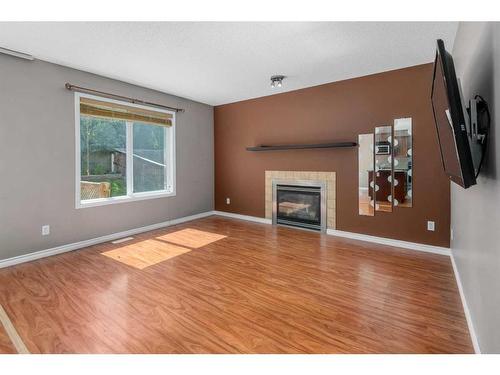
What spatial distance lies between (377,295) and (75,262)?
321 centimetres

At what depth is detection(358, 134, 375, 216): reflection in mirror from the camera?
3814 mm

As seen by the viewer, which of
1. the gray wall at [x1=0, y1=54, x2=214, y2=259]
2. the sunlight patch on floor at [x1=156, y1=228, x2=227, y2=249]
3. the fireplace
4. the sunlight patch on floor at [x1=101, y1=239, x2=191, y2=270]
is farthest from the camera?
the fireplace

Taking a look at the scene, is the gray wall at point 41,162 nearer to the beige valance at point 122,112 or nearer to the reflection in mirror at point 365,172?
the beige valance at point 122,112

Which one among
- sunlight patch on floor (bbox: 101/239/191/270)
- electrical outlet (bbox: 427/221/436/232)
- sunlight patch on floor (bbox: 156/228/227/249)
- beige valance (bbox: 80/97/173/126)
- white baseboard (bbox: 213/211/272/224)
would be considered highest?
beige valance (bbox: 80/97/173/126)

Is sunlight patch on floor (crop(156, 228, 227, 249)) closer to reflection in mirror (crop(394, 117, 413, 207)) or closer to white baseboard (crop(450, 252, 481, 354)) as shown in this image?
reflection in mirror (crop(394, 117, 413, 207))

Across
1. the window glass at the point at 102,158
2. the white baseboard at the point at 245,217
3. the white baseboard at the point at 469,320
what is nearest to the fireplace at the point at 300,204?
the white baseboard at the point at 245,217

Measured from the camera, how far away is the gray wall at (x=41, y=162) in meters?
2.96

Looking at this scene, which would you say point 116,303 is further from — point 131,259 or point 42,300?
point 131,259

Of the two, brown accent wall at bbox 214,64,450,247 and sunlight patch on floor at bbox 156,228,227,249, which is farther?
sunlight patch on floor at bbox 156,228,227,249

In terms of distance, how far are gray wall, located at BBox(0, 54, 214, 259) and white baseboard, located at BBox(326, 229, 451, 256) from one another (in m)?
3.34

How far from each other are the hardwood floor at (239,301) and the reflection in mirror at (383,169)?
2.18ft

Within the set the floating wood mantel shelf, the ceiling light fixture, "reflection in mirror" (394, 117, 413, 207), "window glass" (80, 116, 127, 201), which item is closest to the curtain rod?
"window glass" (80, 116, 127, 201)

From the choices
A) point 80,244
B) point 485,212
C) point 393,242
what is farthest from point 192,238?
point 485,212

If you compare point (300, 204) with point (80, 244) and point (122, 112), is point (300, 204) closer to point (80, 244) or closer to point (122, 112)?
point (122, 112)
